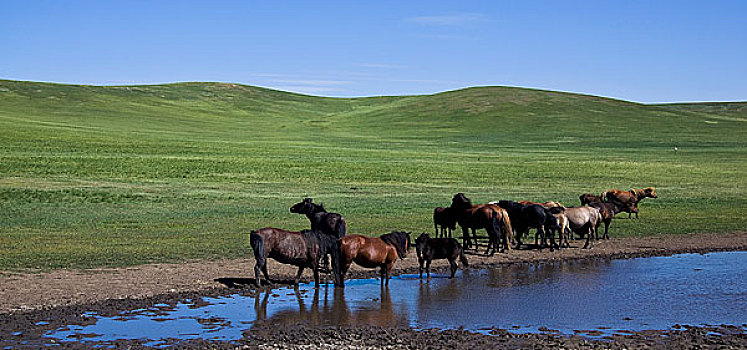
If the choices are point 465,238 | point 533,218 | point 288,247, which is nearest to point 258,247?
point 288,247

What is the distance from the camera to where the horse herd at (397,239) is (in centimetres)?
1487

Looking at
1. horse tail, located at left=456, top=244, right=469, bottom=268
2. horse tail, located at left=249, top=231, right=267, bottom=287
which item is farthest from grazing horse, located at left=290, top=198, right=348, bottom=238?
horse tail, located at left=249, top=231, right=267, bottom=287

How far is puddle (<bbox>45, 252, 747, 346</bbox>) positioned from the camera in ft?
39.2

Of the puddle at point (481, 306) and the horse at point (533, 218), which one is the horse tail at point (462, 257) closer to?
the puddle at point (481, 306)

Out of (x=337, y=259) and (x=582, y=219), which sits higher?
(x=582, y=219)

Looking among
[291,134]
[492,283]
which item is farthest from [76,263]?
[291,134]

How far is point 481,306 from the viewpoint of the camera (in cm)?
1357

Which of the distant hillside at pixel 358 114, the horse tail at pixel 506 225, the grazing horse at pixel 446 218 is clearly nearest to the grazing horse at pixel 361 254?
the horse tail at pixel 506 225

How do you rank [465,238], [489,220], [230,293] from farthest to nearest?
1. [465,238]
2. [489,220]
3. [230,293]

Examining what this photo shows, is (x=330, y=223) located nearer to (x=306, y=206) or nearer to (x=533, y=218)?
(x=306, y=206)

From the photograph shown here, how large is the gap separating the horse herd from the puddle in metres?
0.46

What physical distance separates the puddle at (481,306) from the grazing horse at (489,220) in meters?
2.06

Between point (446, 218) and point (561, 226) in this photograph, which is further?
point (446, 218)

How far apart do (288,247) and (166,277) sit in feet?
8.14
